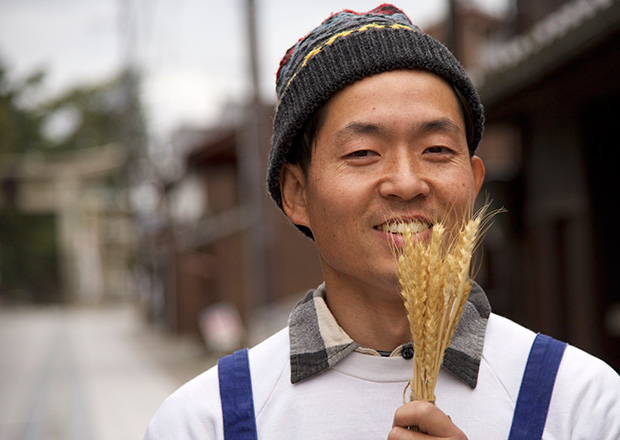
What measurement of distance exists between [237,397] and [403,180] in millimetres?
581

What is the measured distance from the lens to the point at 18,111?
10445mm

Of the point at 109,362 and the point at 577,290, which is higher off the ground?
the point at 577,290

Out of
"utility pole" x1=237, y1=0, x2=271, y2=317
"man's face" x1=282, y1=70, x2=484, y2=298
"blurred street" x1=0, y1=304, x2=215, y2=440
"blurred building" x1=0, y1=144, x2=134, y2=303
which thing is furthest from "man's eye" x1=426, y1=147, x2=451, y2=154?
"blurred building" x1=0, y1=144, x2=134, y2=303

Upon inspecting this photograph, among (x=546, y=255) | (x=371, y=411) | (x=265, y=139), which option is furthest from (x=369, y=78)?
(x=265, y=139)

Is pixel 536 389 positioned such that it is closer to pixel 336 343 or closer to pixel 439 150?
pixel 336 343

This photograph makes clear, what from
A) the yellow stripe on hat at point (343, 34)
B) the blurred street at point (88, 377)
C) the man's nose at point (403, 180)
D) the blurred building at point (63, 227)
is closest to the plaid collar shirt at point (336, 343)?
the man's nose at point (403, 180)

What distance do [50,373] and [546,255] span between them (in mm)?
10125

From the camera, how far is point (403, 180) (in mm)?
1439

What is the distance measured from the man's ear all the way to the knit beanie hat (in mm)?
55

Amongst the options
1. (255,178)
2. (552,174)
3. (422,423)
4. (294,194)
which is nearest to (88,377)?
(255,178)

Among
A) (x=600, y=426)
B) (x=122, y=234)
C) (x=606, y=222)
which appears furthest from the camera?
(x=122, y=234)

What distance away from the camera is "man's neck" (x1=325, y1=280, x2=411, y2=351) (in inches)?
62.2

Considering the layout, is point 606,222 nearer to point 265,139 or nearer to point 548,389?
point 548,389

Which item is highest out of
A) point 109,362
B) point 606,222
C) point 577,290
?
point 606,222
